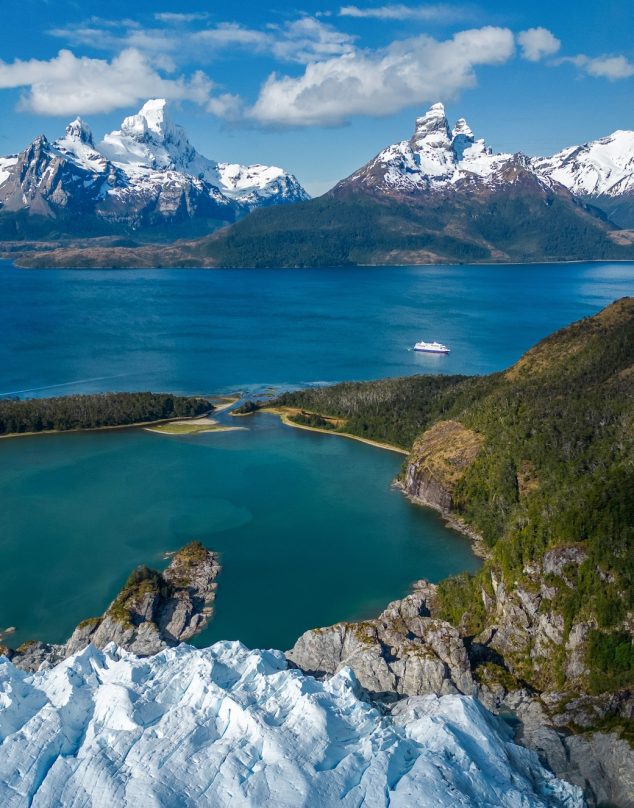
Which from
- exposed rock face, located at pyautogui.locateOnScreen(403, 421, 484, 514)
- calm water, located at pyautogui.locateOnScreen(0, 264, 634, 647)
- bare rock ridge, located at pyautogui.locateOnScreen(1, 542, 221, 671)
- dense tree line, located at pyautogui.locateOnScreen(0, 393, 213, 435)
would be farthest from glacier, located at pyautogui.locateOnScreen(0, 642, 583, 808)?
dense tree line, located at pyautogui.locateOnScreen(0, 393, 213, 435)

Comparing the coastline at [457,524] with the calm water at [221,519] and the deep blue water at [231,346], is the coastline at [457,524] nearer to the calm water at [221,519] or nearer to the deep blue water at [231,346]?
the calm water at [221,519]

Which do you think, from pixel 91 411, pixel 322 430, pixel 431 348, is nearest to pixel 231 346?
pixel 431 348

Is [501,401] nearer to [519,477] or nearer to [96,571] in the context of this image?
[519,477]

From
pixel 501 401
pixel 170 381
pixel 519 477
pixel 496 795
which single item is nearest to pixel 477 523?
pixel 519 477

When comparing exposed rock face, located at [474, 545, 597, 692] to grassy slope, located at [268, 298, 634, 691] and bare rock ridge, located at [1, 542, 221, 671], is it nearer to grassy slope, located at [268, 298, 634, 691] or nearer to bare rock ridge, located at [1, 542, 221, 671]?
grassy slope, located at [268, 298, 634, 691]

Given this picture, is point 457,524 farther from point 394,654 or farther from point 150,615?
point 150,615
